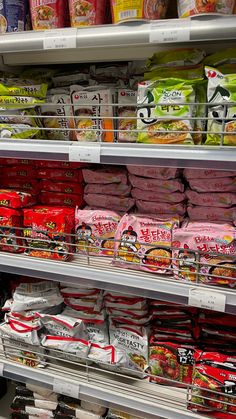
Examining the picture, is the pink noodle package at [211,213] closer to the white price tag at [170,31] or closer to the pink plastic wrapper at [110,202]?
the pink plastic wrapper at [110,202]

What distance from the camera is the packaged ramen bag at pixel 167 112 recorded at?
1.01 meters

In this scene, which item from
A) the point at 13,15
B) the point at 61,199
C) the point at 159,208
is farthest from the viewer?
the point at 61,199

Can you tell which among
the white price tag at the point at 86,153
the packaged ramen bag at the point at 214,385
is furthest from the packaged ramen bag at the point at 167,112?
the packaged ramen bag at the point at 214,385

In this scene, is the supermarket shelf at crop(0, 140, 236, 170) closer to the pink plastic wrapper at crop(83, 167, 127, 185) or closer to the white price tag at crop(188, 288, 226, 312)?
the pink plastic wrapper at crop(83, 167, 127, 185)

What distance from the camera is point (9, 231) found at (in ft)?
4.29

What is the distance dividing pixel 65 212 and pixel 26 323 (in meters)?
0.45

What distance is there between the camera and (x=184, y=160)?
97 centimetres

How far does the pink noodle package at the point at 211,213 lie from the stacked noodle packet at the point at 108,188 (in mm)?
217

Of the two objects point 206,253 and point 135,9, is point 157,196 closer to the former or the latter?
point 206,253

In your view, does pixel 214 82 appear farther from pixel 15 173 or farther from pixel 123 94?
pixel 15 173

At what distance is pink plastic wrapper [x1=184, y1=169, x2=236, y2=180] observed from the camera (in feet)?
Result: 3.66

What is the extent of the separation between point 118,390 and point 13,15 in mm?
1271

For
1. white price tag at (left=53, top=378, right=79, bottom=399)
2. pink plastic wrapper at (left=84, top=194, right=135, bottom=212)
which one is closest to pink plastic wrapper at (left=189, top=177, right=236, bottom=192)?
pink plastic wrapper at (left=84, top=194, right=135, bottom=212)

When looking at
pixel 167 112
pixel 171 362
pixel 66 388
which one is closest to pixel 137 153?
pixel 167 112
